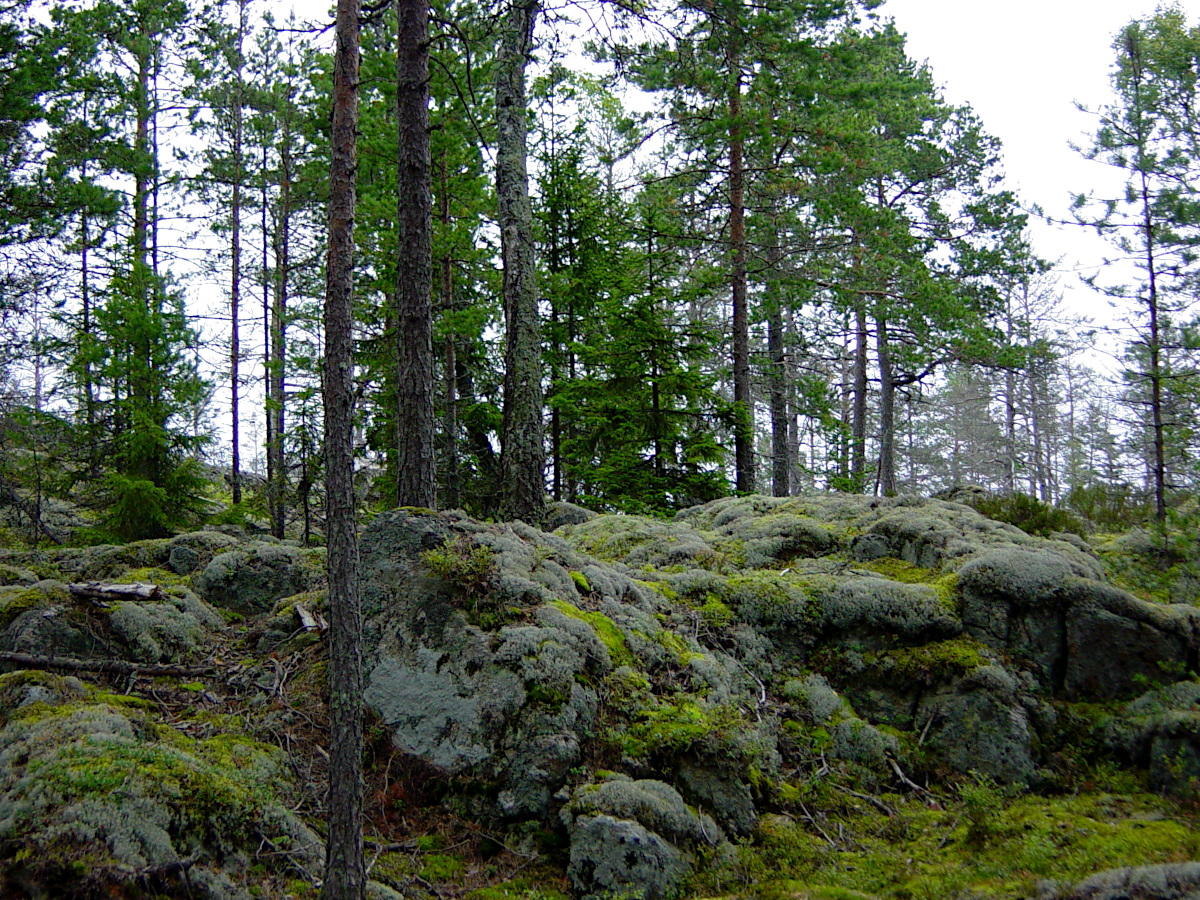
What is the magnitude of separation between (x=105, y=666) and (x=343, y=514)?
3045 millimetres

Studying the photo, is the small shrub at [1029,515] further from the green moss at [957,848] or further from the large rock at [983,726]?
the green moss at [957,848]

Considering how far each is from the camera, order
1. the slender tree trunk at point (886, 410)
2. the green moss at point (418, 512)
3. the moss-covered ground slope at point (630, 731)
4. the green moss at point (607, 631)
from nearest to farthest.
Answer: the moss-covered ground slope at point (630, 731), the green moss at point (607, 631), the green moss at point (418, 512), the slender tree trunk at point (886, 410)

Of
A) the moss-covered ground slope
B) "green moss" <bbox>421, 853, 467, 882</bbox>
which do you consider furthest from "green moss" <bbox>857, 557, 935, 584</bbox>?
"green moss" <bbox>421, 853, 467, 882</bbox>

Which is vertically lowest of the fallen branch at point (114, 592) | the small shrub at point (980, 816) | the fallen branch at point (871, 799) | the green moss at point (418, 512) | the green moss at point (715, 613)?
the fallen branch at point (871, 799)

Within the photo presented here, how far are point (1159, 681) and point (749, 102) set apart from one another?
13.1 metres

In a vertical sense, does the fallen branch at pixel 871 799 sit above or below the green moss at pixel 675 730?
below

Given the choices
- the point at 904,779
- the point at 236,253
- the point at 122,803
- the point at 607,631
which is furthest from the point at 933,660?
the point at 236,253

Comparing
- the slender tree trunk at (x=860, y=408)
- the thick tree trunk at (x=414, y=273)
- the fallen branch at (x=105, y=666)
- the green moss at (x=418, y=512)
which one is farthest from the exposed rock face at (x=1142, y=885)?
the slender tree trunk at (x=860, y=408)

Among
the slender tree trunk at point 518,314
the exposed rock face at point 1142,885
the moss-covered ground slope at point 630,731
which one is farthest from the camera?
the slender tree trunk at point 518,314

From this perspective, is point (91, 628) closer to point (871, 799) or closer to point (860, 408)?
point (871, 799)

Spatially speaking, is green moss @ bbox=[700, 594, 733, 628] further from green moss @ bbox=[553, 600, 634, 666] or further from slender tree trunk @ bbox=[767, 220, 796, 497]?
slender tree trunk @ bbox=[767, 220, 796, 497]

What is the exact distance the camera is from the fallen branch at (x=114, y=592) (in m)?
6.27

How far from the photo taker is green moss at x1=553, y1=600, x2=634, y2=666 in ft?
19.0

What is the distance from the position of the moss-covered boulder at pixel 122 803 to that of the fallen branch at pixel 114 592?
172 cm
